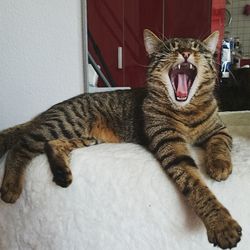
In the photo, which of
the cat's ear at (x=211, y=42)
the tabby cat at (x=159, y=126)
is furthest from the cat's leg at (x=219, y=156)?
the cat's ear at (x=211, y=42)

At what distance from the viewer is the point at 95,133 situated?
82 centimetres

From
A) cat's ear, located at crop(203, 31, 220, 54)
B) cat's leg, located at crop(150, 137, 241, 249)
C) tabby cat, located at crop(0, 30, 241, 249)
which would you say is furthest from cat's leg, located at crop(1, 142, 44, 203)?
cat's ear, located at crop(203, 31, 220, 54)

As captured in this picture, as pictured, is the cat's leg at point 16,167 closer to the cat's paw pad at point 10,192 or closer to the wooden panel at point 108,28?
the cat's paw pad at point 10,192

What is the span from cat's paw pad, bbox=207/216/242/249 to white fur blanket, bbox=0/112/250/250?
6cm

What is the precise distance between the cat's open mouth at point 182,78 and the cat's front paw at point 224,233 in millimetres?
326

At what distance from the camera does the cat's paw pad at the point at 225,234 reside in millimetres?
464

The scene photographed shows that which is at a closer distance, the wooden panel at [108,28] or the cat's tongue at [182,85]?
the cat's tongue at [182,85]

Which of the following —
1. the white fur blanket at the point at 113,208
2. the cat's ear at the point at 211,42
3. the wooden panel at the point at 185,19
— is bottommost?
the white fur blanket at the point at 113,208

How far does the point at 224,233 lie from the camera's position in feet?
1.54

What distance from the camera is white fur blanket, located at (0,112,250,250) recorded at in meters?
0.55

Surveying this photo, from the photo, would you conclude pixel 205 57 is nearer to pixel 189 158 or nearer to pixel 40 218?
pixel 189 158

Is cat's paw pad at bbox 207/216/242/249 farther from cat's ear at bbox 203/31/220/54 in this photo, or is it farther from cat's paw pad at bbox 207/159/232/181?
cat's ear at bbox 203/31/220/54

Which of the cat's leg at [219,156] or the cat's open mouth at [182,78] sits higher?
the cat's open mouth at [182,78]

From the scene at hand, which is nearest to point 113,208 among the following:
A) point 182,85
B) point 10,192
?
point 10,192
